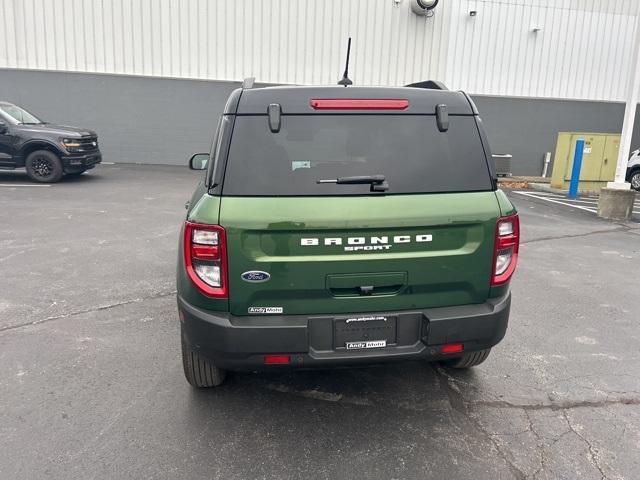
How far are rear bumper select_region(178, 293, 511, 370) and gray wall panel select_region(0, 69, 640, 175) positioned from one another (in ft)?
50.4

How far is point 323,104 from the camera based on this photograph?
2746 millimetres

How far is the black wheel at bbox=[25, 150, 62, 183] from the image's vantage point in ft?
38.5

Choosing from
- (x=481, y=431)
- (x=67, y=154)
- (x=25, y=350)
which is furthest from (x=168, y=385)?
(x=67, y=154)

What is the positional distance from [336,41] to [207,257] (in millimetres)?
15862

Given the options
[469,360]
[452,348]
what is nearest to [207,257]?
[452,348]

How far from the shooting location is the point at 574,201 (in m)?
12.8

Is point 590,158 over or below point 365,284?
over

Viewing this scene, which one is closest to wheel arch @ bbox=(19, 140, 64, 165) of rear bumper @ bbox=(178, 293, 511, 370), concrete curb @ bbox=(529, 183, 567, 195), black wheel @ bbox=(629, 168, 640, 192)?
rear bumper @ bbox=(178, 293, 511, 370)

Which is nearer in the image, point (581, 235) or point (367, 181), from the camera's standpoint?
point (367, 181)

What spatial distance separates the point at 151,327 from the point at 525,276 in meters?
4.44

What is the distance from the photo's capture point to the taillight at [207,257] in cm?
251

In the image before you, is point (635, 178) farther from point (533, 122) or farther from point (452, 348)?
point (452, 348)

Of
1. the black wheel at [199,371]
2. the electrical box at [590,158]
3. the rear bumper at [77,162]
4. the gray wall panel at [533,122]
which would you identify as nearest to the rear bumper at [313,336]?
the black wheel at [199,371]

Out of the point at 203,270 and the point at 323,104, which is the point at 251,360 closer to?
the point at 203,270
